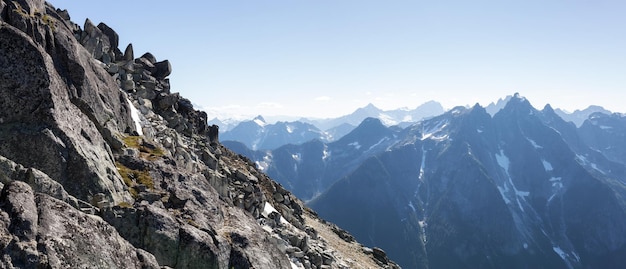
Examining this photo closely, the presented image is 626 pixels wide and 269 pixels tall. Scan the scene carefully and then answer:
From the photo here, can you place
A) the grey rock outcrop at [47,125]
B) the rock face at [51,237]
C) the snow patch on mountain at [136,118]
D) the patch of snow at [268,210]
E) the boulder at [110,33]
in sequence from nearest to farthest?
1. the rock face at [51,237]
2. the grey rock outcrop at [47,125]
3. the snow patch on mountain at [136,118]
4. the patch of snow at [268,210]
5. the boulder at [110,33]

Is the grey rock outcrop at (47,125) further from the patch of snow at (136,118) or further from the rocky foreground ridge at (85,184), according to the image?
the patch of snow at (136,118)

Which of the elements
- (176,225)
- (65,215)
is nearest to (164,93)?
(176,225)

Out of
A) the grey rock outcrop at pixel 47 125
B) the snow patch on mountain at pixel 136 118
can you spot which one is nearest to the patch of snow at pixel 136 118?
the snow patch on mountain at pixel 136 118

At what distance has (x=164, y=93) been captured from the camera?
54.4 meters

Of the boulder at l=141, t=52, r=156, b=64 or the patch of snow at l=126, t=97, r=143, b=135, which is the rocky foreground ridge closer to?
the patch of snow at l=126, t=97, r=143, b=135

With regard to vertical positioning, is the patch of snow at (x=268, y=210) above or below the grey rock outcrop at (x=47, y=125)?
below

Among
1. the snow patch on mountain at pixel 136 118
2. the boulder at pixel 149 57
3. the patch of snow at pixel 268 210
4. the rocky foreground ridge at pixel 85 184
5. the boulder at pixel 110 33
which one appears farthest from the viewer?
the boulder at pixel 149 57

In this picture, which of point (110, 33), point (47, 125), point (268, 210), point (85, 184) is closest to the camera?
point (85, 184)

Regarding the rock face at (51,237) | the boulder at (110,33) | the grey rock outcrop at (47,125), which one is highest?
the boulder at (110,33)

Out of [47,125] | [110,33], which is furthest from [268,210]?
[47,125]

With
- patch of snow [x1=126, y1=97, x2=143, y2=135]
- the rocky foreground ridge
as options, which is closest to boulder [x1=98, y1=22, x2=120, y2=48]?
patch of snow [x1=126, y1=97, x2=143, y2=135]

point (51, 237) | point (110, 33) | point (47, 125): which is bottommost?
point (51, 237)

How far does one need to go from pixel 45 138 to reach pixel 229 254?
37.8ft

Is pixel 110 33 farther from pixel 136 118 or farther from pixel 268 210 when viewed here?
pixel 268 210
